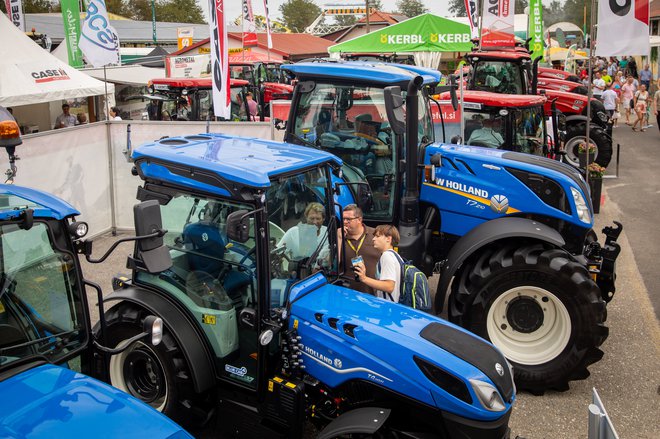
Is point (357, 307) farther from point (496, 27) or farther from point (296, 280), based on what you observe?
point (496, 27)

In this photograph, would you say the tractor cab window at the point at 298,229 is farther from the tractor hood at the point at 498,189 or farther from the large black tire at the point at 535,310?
the tractor hood at the point at 498,189

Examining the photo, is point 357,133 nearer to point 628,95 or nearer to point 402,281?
point 402,281

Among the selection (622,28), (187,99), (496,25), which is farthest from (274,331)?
(187,99)

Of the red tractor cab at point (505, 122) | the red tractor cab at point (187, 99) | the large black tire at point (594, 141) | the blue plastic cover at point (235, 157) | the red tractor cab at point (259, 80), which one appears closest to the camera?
the blue plastic cover at point (235, 157)

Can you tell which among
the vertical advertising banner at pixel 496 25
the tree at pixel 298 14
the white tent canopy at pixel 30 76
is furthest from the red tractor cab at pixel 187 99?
the tree at pixel 298 14

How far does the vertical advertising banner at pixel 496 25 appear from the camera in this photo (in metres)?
13.6

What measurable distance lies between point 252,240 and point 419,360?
4.10 feet

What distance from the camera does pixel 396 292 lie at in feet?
17.1

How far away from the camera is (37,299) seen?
344 cm

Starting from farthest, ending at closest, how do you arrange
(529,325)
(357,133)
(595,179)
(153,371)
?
(595,179), (357,133), (529,325), (153,371)

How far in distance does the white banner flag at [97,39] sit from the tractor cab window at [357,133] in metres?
6.58

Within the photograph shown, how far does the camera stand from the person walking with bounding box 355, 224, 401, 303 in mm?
5070

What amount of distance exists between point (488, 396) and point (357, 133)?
331 cm

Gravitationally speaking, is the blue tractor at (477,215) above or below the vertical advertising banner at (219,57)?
below
